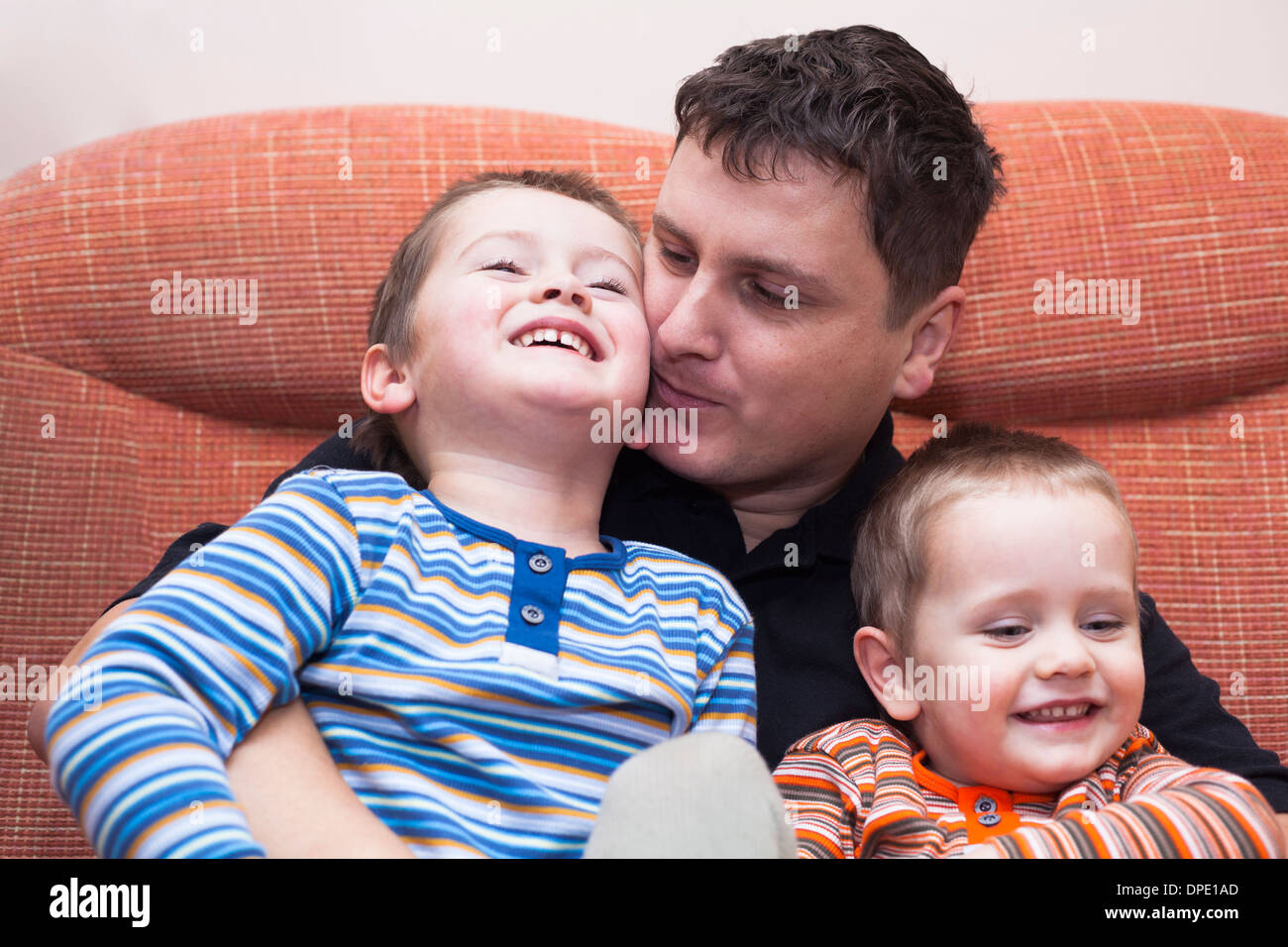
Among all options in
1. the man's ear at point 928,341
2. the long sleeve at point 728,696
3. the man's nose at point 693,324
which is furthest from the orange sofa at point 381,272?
the long sleeve at point 728,696

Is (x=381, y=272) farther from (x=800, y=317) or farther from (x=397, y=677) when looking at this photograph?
(x=397, y=677)

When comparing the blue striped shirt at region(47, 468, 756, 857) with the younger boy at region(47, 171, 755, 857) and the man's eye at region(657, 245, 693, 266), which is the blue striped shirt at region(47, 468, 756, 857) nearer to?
the younger boy at region(47, 171, 755, 857)

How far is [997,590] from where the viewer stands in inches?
41.0

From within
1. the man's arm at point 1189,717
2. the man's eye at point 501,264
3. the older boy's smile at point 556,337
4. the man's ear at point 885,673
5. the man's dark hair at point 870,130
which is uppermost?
the man's dark hair at point 870,130

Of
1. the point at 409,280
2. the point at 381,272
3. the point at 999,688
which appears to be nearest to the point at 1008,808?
the point at 999,688

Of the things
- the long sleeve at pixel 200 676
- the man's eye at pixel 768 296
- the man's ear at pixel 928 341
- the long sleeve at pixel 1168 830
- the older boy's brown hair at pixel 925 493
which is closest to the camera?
the long sleeve at pixel 200 676

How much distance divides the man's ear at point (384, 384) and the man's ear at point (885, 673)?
53 cm

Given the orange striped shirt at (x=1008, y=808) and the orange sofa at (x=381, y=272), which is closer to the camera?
the orange striped shirt at (x=1008, y=808)

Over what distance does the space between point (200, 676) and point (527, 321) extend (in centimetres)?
44

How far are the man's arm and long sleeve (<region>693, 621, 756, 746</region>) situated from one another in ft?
1.46

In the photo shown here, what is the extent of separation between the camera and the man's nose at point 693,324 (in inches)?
46.6

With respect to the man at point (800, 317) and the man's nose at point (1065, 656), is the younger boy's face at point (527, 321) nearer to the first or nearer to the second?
the man at point (800, 317)
